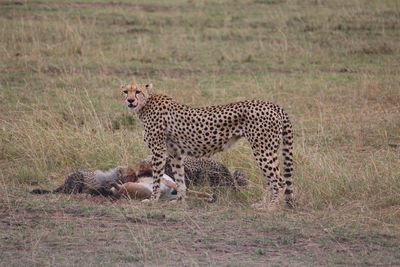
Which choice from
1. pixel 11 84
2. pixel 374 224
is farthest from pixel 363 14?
pixel 374 224

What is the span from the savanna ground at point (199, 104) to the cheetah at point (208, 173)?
0.38 ft

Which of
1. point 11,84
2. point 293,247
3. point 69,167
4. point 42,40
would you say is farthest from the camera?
point 42,40

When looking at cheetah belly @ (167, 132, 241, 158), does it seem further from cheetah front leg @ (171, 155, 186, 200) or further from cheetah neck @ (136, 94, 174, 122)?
cheetah neck @ (136, 94, 174, 122)

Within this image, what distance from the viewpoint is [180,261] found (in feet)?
16.6

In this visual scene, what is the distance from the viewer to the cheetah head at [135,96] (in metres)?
6.89

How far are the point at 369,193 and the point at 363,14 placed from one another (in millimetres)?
11039

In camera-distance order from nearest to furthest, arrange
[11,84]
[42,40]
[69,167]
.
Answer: [69,167] < [11,84] < [42,40]

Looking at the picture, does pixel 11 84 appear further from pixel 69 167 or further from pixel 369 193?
pixel 369 193

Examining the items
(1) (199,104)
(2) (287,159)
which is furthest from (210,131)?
(1) (199,104)

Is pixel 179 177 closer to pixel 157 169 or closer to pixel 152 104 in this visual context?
pixel 157 169

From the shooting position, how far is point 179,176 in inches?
270

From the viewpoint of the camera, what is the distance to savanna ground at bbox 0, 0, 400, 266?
215 inches

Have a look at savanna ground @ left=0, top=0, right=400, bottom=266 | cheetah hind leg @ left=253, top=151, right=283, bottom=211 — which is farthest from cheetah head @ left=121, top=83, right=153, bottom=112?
cheetah hind leg @ left=253, top=151, right=283, bottom=211

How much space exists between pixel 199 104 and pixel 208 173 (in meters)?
3.69
